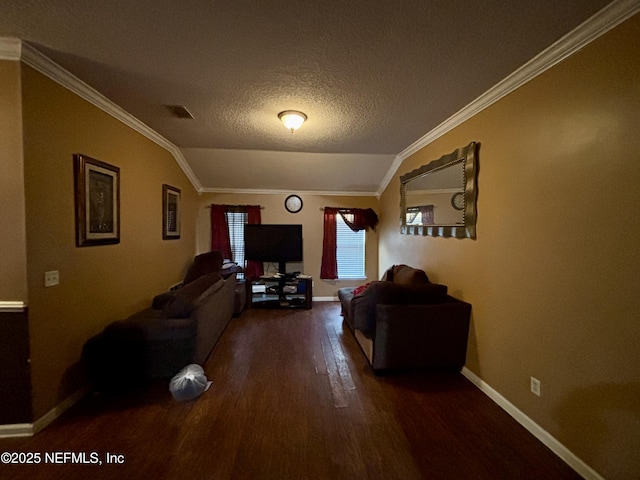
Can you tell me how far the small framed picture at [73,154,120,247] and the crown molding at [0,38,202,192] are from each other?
20.7 inches

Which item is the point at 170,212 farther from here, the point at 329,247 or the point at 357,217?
the point at 357,217

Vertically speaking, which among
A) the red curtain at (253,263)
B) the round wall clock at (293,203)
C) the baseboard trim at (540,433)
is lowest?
the baseboard trim at (540,433)

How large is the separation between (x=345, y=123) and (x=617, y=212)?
7.96ft

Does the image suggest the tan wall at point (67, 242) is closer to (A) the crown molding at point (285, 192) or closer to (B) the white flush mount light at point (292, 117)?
(B) the white flush mount light at point (292, 117)

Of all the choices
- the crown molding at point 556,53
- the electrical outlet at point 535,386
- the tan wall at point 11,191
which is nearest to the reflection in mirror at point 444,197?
the crown molding at point 556,53

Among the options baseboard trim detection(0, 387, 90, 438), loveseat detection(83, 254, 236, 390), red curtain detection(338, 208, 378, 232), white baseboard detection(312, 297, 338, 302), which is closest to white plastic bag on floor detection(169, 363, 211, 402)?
loveseat detection(83, 254, 236, 390)

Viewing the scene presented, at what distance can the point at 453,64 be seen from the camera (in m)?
2.01

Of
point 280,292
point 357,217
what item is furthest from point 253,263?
point 357,217

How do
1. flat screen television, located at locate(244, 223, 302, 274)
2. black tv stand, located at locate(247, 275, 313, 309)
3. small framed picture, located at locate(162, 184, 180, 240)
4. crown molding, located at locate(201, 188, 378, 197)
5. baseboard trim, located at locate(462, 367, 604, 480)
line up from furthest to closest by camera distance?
crown molding, located at locate(201, 188, 378, 197) < flat screen television, located at locate(244, 223, 302, 274) < black tv stand, located at locate(247, 275, 313, 309) < small framed picture, located at locate(162, 184, 180, 240) < baseboard trim, located at locate(462, 367, 604, 480)

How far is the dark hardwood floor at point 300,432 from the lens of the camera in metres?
1.69

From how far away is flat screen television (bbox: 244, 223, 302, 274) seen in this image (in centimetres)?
537

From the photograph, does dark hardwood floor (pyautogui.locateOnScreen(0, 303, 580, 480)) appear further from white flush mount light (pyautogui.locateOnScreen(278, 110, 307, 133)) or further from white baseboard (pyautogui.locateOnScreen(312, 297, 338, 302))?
white baseboard (pyautogui.locateOnScreen(312, 297, 338, 302))

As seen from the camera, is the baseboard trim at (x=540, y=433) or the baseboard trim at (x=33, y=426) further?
the baseboard trim at (x=33, y=426)

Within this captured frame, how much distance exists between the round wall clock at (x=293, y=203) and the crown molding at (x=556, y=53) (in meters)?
3.23
